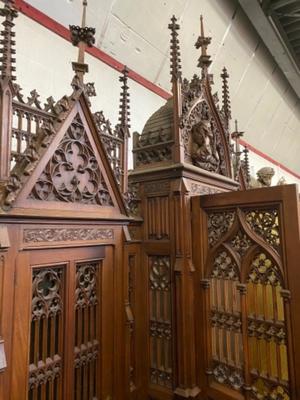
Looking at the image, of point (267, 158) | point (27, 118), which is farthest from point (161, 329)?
point (267, 158)

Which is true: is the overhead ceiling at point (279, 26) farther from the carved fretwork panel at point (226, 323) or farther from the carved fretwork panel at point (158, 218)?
the carved fretwork panel at point (226, 323)

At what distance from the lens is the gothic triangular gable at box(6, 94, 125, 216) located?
1.16 metres

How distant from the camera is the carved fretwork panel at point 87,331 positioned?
1308mm

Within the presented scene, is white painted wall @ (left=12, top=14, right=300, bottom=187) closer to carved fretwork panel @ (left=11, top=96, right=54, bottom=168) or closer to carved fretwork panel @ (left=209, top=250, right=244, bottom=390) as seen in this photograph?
carved fretwork panel @ (left=11, top=96, right=54, bottom=168)

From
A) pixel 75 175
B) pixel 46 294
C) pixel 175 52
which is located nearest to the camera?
pixel 46 294

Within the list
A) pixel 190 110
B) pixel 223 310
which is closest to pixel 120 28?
pixel 190 110

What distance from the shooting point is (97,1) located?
6.95 feet

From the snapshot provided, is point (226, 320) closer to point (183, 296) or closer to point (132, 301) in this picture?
point (183, 296)

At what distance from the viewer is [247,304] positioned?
145 centimetres

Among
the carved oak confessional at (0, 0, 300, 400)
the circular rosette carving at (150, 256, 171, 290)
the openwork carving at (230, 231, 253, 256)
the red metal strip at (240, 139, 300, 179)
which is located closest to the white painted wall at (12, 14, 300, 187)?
the carved oak confessional at (0, 0, 300, 400)

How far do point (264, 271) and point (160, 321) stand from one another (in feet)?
2.18

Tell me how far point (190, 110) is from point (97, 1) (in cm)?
114

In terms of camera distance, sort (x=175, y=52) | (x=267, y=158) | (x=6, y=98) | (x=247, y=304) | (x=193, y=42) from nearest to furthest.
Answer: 1. (x=6, y=98)
2. (x=247, y=304)
3. (x=175, y=52)
4. (x=193, y=42)
5. (x=267, y=158)

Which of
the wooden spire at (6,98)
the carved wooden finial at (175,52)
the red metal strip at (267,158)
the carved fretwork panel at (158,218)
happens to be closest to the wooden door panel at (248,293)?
the carved fretwork panel at (158,218)
